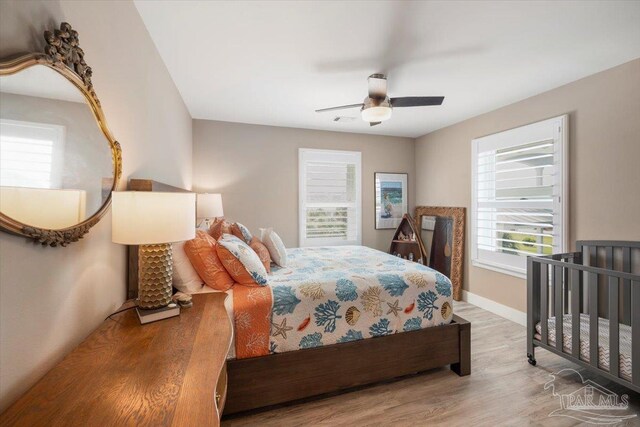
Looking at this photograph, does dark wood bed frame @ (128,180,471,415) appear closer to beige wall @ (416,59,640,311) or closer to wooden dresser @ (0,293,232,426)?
wooden dresser @ (0,293,232,426)

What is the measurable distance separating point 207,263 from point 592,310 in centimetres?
267

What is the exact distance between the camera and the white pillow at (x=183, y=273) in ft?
5.96

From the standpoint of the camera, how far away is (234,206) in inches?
160

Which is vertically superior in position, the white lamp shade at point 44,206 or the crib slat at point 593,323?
the white lamp shade at point 44,206

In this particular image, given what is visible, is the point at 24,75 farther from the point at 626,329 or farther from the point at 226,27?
the point at 626,329

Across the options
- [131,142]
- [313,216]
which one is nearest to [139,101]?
[131,142]

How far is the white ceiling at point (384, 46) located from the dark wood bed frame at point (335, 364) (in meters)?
1.13

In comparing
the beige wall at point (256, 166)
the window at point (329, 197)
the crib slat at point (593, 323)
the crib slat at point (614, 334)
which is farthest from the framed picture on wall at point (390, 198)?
the crib slat at point (614, 334)

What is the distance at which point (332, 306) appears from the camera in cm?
194

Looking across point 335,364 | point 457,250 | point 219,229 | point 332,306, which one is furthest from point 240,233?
point 457,250

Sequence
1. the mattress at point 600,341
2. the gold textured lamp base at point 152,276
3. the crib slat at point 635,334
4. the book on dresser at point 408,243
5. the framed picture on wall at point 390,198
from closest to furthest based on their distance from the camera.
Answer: the gold textured lamp base at point 152,276
the crib slat at point 635,334
the mattress at point 600,341
the book on dresser at point 408,243
the framed picture on wall at point 390,198

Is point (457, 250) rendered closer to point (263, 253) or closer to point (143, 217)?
point (263, 253)

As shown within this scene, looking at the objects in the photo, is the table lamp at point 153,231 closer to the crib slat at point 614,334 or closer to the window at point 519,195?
the crib slat at point 614,334

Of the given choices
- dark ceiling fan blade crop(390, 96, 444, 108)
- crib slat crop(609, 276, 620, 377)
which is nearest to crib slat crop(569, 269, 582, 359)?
crib slat crop(609, 276, 620, 377)
